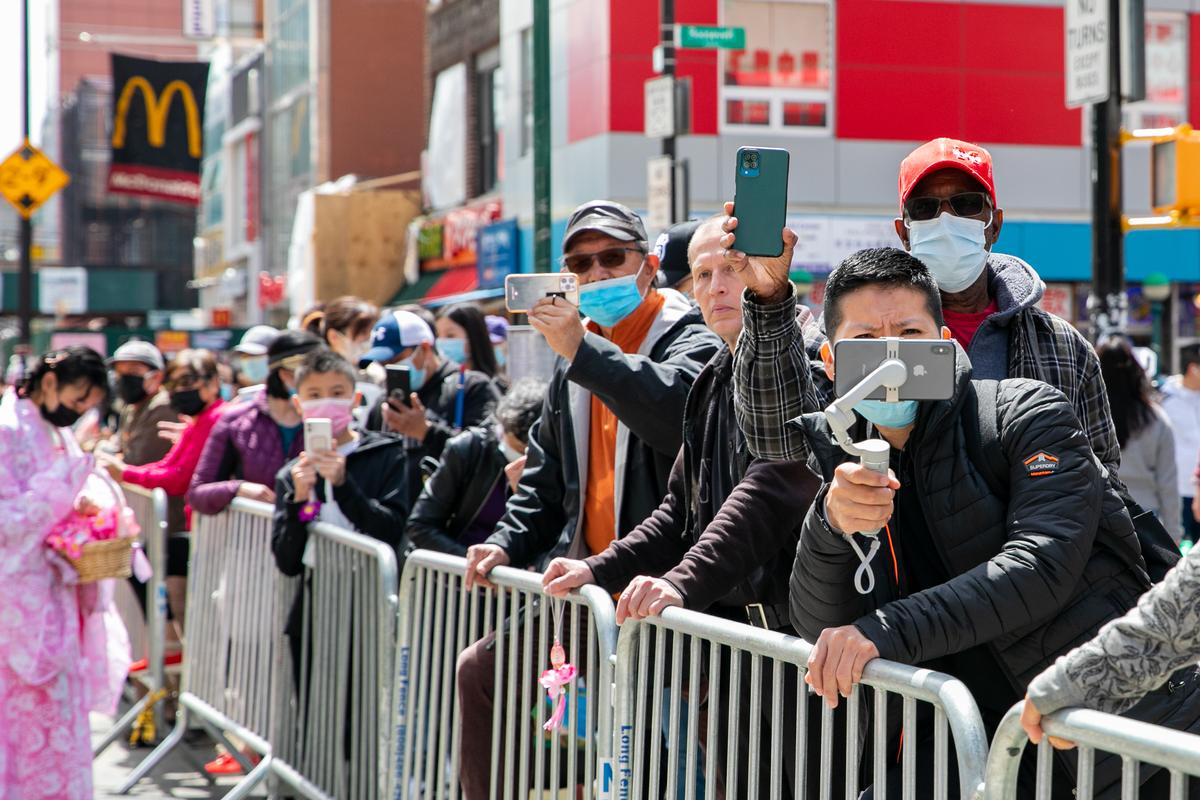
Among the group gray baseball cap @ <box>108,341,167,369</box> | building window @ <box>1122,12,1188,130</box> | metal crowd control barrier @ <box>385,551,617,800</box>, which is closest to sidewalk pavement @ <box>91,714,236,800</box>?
metal crowd control barrier @ <box>385,551,617,800</box>

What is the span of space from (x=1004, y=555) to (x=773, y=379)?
2.98 ft

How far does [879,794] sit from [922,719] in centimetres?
16

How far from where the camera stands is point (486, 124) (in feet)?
90.3

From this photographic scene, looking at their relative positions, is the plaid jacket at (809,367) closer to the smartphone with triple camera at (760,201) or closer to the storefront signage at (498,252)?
the smartphone with triple camera at (760,201)

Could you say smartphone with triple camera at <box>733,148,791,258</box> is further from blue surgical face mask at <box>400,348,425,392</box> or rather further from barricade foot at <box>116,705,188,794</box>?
barricade foot at <box>116,705,188,794</box>

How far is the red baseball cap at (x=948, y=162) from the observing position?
3918mm

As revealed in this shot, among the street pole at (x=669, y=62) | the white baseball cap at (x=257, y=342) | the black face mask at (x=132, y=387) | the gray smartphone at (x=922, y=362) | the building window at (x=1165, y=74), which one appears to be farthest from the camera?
the building window at (x=1165, y=74)

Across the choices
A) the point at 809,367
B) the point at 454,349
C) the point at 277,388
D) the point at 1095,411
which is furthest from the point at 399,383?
the point at 1095,411

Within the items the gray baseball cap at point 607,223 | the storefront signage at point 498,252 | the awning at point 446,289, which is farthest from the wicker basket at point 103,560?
the storefront signage at point 498,252

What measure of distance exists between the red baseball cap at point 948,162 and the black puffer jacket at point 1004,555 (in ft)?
2.73

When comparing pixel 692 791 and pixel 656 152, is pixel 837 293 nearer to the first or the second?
pixel 692 791

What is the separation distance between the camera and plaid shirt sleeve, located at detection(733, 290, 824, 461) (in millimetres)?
3725

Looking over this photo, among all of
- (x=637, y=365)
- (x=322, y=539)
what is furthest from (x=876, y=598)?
(x=322, y=539)

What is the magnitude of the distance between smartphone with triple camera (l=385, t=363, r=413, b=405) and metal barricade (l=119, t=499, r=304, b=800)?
0.77m
